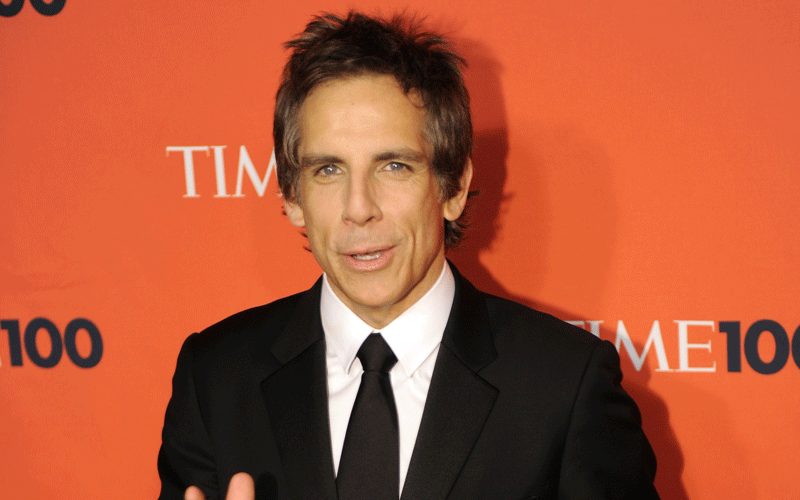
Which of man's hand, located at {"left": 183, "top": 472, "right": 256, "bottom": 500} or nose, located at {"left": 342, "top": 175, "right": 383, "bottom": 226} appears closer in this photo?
man's hand, located at {"left": 183, "top": 472, "right": 256, "bottom": 500}

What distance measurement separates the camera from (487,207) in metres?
1.61

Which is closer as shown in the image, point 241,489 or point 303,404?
point 241,489

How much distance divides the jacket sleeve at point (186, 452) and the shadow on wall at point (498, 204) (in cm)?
69

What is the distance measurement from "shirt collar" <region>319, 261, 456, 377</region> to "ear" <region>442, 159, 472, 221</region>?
0.12 m

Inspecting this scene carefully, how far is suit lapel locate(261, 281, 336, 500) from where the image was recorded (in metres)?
1.20

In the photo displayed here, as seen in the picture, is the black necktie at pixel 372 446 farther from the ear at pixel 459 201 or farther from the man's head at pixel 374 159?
the ear at pixel 459 201

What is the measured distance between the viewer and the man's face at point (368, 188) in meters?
1.20

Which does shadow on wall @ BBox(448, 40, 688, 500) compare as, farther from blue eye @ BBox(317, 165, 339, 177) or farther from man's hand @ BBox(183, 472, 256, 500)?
man's hand @ BBox(183, 472, 256, 500)

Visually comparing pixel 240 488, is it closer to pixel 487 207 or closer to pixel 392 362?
pixel 392 362

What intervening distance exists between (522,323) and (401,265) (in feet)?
0.89

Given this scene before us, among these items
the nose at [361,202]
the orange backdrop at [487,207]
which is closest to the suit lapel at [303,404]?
the nose at [361,202]

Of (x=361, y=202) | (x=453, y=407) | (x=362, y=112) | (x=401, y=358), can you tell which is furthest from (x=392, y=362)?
(x=362, y=112)

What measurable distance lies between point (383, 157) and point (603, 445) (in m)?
0.61

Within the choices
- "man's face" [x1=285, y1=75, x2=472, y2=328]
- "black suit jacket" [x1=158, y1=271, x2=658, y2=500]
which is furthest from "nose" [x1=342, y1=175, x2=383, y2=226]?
"black suit jacket" [x1=158, y1=271, x2=658, y2=500]
